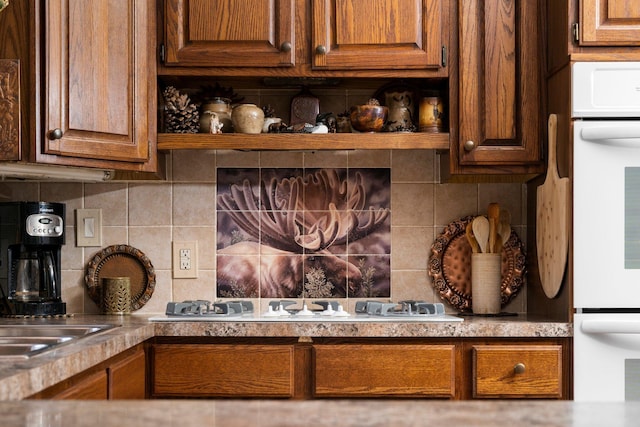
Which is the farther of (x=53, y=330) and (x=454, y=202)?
(x=454, y=202)

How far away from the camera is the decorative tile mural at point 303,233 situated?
10.0 feet

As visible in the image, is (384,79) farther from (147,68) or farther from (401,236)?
(147,68)

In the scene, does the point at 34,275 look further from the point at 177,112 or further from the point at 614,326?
the point at 614,326

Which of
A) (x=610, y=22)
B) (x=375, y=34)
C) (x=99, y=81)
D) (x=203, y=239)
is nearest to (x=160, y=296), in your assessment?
(x=203, y=239)

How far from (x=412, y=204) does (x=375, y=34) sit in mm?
630

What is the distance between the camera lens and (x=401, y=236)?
3074mm

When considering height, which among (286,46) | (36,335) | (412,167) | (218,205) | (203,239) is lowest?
(36,335)

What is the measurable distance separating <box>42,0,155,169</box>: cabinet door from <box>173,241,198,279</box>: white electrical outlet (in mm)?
424

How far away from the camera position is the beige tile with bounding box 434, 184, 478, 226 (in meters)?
3.07

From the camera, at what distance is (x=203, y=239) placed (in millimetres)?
3074

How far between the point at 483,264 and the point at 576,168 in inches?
20.5

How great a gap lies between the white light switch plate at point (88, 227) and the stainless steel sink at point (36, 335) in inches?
23.0

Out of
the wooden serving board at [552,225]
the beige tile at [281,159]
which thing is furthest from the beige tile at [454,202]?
the beige tile at [281,159]

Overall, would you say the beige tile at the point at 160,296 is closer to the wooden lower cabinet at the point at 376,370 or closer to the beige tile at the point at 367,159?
the wooden lower cabinet at the point at 376,370
